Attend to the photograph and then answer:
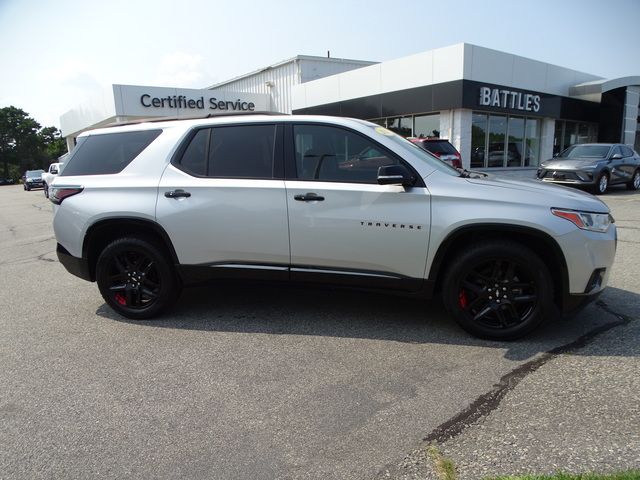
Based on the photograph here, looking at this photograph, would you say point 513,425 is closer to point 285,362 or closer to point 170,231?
point 285,362

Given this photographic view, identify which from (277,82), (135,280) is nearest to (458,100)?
(277,82)

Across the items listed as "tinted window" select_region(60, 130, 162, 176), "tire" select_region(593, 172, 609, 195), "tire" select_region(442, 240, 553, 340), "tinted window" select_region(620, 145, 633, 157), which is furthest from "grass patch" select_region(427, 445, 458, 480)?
"tinted window" select_region(620, 145, 633, 157)

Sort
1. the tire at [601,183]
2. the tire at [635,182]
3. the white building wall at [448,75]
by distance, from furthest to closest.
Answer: the white building wall at [448,75]
the tire at [635,182]
the tire at [601,183]

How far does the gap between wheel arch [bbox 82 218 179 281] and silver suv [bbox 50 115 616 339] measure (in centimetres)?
1

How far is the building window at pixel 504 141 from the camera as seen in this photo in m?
18.3

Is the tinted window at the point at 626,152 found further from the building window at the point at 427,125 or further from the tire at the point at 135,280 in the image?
the tire at the point at 135,280

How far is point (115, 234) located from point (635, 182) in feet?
55.6

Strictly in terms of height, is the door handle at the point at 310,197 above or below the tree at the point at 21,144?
below

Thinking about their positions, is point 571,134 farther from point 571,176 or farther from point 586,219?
point 586,219

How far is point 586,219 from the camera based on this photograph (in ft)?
11.5

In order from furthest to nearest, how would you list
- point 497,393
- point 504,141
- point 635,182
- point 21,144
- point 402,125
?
point 21,144 → point 402,125 → point 504,141 → point 635,182 → point 497,393

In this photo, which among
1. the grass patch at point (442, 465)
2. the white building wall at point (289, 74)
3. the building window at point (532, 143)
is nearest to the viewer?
the grass patch at point (442, 465)

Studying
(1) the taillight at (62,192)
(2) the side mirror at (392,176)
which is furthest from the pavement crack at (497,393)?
(1) the taillight at (62,192)

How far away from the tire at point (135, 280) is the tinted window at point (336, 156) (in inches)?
65.0
